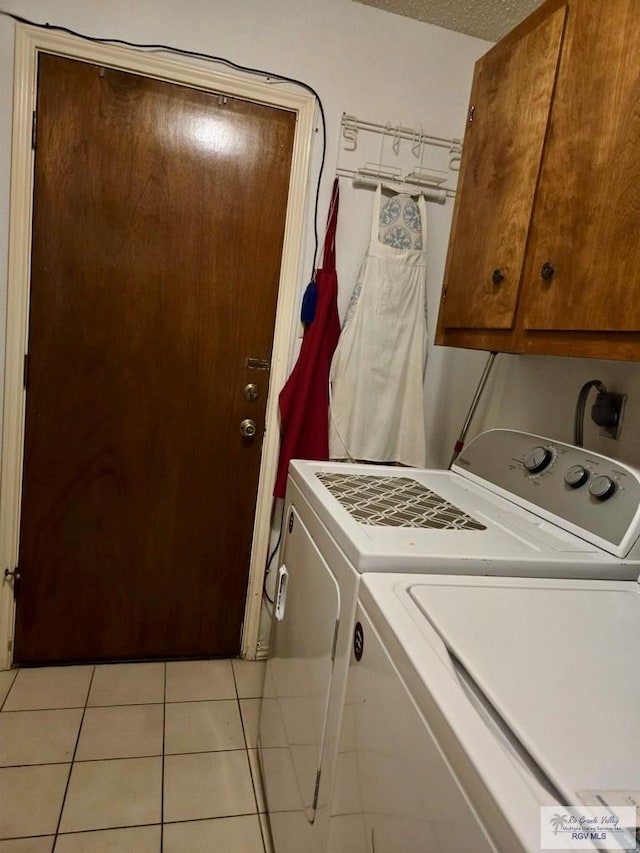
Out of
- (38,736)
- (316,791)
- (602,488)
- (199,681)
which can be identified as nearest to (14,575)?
(38,736)

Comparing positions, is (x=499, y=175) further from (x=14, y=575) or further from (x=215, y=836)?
(x=14, y=575)

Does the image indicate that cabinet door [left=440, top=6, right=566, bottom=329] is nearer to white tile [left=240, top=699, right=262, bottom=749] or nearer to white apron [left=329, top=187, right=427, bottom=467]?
white apron [left=329, top=187, right=427, bottom=467]

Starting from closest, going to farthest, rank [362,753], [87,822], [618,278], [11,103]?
[362,753], [618,278], [87,822], [11,103]

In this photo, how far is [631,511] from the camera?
38.5 inches

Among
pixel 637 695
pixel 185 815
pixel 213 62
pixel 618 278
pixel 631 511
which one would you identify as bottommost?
pixel 185 815

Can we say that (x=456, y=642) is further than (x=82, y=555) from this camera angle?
No

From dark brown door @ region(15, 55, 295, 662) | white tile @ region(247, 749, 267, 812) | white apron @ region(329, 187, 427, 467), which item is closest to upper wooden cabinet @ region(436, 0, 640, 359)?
white apron @ region(329, 187, 427, 467)

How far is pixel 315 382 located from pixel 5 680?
5.16 feet

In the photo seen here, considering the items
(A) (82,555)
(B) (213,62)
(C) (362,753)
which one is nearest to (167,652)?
(A) (82,555)

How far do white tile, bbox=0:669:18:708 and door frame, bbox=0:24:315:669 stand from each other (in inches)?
0.9

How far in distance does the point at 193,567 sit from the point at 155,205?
4.42ft

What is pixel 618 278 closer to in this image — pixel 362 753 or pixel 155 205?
pixel 362 753

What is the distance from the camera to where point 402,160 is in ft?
6.20

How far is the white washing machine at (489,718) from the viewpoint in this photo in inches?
17.5
